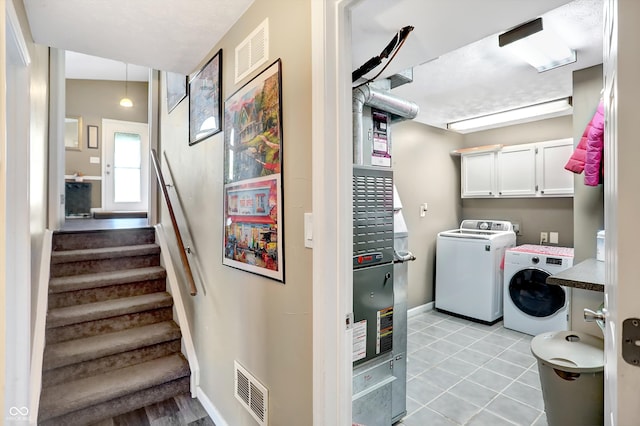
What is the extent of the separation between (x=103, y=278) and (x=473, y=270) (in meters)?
3.80

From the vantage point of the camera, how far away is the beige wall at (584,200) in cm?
231

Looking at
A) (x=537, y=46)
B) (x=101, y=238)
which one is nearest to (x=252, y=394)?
(x=101, y=238)

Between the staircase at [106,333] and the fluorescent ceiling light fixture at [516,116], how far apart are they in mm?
3896

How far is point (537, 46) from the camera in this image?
83.4 inches

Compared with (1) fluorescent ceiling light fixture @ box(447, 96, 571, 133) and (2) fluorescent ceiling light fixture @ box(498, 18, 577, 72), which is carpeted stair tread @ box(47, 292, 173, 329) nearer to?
(2) fluorescent ceiling light fixture @ box(498, 18, 577, 72)

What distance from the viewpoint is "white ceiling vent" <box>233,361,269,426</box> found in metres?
1.53

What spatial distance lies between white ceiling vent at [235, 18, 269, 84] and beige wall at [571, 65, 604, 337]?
2.36 m

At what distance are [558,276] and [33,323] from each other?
329cm

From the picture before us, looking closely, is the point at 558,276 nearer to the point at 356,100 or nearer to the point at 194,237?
the point at 356,100

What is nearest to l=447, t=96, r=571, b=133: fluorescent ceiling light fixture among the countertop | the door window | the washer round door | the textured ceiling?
the textured ceiling

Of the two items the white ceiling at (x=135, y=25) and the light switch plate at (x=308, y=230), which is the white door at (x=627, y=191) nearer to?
the light switch plate at (x=308, y=230)

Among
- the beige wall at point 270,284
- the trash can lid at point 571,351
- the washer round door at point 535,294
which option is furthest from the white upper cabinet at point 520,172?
the beige wall at point 270,284

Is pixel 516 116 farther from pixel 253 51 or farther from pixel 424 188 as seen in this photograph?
pixel 253 51

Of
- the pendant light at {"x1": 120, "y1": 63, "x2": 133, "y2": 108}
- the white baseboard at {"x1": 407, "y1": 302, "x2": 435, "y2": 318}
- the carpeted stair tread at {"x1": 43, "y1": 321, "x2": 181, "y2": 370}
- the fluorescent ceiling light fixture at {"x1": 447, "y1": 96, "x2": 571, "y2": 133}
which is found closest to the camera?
the carpeted stair tread at {"x1": 43, "y1": 321, "x2": 181, "y2": 370}
